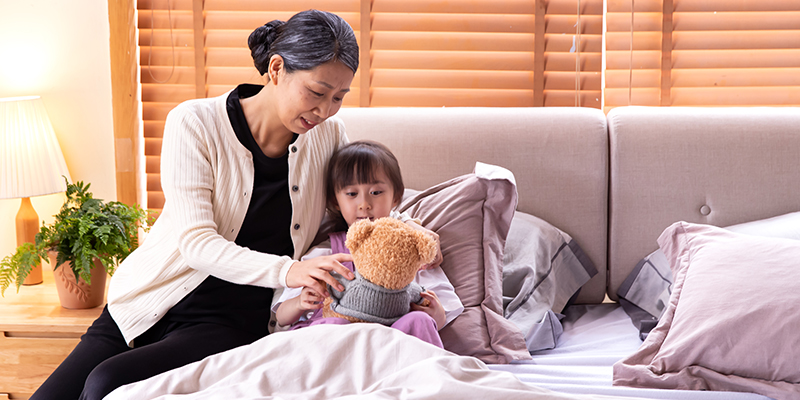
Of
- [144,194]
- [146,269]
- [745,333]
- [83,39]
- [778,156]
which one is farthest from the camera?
[144,194]

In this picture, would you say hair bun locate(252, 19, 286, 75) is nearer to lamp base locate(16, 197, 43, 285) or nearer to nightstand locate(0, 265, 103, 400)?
nightstand locate(0, 265, 103, 400)

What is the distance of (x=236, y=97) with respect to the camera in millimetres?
1409

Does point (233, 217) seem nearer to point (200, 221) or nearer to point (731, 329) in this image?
point (200, 221)

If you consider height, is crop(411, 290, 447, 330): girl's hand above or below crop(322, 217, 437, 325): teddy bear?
below

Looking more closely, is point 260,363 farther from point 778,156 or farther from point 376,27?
point 778,156

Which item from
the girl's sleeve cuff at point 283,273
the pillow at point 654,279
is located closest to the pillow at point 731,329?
the pillow at point 654,279

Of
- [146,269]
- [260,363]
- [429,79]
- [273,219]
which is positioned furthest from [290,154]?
[429,79]

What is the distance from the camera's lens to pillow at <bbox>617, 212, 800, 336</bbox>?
1.53m

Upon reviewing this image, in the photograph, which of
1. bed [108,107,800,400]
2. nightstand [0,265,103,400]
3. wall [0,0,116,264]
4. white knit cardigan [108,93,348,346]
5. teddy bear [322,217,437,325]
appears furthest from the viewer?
wall [0,0,116,264]

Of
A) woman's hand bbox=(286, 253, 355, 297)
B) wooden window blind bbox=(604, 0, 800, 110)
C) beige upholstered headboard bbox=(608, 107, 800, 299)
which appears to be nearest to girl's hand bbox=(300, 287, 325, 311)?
woman's hand bbox=(286, 253, 355, 297)

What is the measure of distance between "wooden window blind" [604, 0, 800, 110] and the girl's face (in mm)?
1173

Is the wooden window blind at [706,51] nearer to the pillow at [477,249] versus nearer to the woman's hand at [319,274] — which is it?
the pillow at [477,249]

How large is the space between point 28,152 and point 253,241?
3.46 feet

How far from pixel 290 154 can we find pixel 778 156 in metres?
1.44
